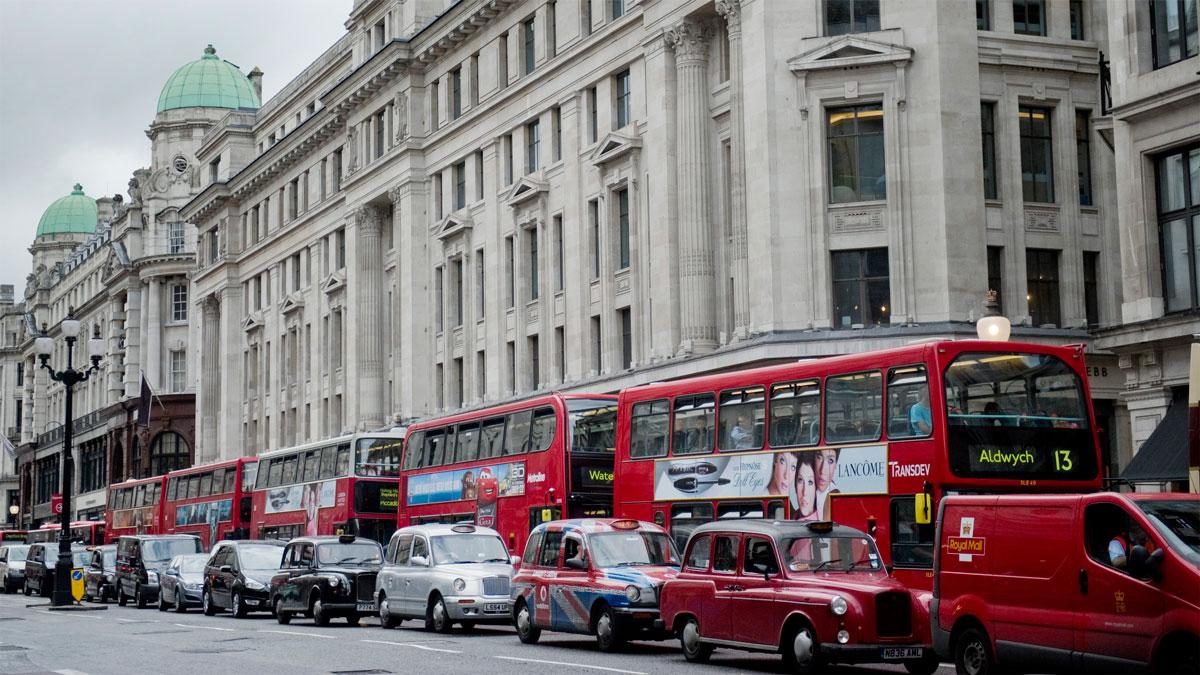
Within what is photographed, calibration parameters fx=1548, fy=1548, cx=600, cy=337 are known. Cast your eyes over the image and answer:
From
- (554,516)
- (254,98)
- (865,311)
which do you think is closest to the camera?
(554,516)

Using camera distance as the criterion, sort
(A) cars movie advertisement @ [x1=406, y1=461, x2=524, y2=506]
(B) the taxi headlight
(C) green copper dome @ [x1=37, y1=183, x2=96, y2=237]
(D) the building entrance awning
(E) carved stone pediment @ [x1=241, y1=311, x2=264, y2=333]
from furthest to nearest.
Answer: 1. (C) green copper dome @ [x1=37, y1=183, x2=96, y2=237]
2. (E) carved stone pediment @ [x1=241, y1=311, x2=264, y2=333]
3. (A) cars movie advertisement @ [x1=406, y1=461, x2=524, y2=506]
4. (D) the building entrance awning
5. (B) the taxi headlight

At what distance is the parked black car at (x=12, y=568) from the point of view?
194 feet

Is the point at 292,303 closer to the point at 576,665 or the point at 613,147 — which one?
the point at 613,147

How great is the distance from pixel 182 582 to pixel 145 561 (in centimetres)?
486

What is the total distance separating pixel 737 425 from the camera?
24.7 metres

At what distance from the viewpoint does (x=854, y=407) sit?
2216 cm

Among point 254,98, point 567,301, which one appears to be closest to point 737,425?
point 567,301

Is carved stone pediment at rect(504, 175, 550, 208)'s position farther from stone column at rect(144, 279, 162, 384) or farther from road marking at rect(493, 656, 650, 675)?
stone column at rect(144, 279, 162, 384)

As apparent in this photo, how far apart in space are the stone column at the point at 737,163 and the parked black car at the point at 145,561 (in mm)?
16579

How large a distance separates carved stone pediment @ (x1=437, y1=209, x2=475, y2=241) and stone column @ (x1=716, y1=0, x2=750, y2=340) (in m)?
17.1

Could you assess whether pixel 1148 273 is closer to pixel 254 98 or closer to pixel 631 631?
pixel 631 631

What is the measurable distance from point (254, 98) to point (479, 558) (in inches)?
3262

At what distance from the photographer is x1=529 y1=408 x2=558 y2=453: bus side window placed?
3017 cm

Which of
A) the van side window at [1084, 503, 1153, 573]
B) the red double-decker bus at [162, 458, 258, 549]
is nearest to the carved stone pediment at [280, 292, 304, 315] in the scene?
the red double-decker bus at [162, 458, 258, 549]
